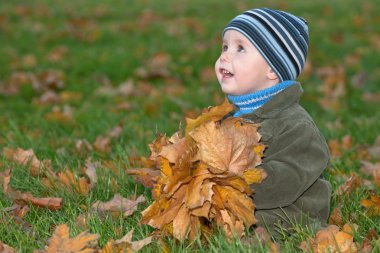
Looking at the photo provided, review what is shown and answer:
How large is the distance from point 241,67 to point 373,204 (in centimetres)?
95

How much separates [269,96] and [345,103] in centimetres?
354

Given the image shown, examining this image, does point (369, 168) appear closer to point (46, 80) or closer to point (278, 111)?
point (278, 111)

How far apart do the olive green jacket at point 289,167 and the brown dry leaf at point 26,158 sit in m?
1.40

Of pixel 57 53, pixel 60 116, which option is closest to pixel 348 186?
pixel 60 116

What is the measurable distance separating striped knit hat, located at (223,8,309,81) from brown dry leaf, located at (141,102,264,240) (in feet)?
1.44

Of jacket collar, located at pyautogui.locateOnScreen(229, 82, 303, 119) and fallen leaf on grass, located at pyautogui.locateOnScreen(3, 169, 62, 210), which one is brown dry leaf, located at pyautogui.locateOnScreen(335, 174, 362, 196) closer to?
jacket collar, located at pyautogui.locateOnScreen(229, 82, 303, 119)

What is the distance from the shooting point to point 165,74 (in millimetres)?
7293

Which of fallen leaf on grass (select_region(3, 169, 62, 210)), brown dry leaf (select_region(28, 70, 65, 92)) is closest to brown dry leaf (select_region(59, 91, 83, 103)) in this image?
brown dry leaf (select_region(28, 70, 65, 92))

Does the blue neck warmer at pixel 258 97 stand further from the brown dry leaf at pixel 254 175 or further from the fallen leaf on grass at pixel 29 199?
the fallen leaf on grass at pixel 29 199

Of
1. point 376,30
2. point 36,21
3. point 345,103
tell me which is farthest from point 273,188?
point 36,21

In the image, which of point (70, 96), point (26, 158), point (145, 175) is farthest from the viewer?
point (70, 96)

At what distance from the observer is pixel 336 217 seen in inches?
128

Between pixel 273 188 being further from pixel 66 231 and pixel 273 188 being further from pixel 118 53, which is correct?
pixel 118 53

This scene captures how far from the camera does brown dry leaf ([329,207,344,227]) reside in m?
3.23
